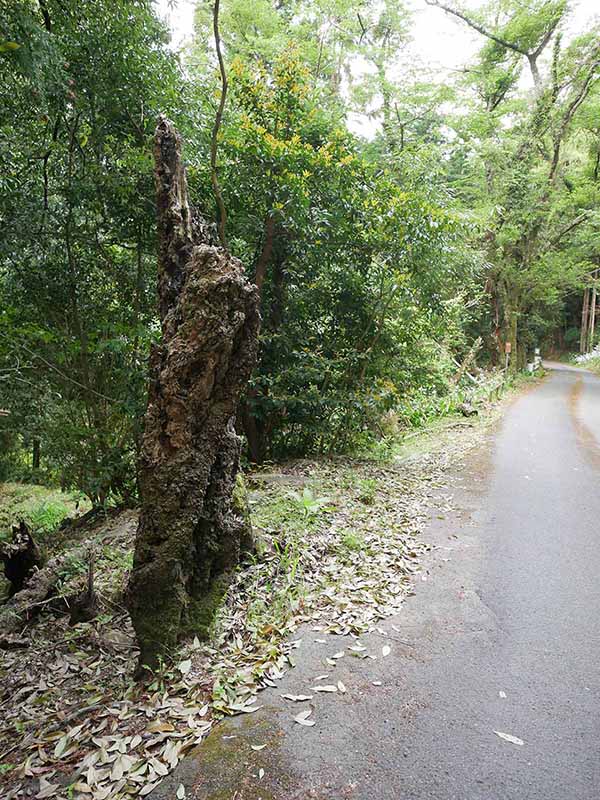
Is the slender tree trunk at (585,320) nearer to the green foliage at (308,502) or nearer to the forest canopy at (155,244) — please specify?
the forest canopy at (155,244)

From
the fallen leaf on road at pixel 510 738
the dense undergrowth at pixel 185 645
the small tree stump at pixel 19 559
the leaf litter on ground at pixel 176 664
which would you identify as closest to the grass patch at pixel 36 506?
the small tree stump at pixel 19 559

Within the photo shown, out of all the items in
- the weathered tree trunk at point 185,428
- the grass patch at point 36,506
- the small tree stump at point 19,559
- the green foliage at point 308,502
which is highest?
the weathered tree trunk at point 185,428

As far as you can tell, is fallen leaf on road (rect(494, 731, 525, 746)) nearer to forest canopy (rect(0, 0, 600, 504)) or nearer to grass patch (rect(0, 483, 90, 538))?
forest canopy (rect(0, 0, 600, 504))

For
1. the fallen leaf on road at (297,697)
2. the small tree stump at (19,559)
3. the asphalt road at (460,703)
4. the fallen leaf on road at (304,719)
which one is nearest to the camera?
the asphalt road at (460,703)

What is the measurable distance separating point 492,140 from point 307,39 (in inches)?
270

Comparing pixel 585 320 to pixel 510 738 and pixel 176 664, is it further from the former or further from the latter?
pixel 176 664

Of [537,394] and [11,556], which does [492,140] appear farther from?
[11,556]

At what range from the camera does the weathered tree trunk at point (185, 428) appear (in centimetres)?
310

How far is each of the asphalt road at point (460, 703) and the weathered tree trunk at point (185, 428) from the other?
796 mm

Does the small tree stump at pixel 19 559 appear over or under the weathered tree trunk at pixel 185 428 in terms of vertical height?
under

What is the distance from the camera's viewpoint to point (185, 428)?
314 centimetres

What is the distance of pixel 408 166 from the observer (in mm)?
8586

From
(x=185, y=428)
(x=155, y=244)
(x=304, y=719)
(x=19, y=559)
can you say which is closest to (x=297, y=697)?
(x=304, y=719)

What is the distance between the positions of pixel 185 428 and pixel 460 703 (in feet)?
7.25
